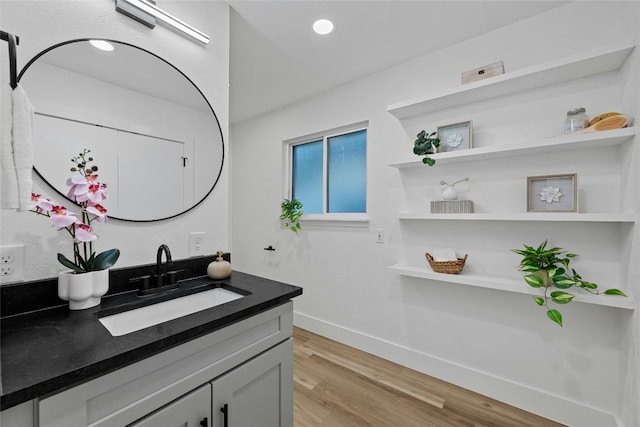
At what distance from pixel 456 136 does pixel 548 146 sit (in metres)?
0.54

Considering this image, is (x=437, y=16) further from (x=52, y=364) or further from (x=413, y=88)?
(x=52, y=364)

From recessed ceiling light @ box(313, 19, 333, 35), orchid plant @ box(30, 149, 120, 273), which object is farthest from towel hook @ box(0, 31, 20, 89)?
recessed ceiling light @ box(313, 19, 333, 35)

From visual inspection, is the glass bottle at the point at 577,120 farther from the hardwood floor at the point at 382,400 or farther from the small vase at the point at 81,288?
the small vase at the point at 81,288

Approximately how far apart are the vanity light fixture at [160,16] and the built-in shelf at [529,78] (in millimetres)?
1401

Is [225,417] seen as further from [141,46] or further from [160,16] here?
[160,16]

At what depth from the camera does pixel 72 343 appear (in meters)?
0.72

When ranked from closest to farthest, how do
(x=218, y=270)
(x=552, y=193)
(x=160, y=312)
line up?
1. (x=160, y=312)
2. (x=218, y=270)
3. (x=552, y=193)

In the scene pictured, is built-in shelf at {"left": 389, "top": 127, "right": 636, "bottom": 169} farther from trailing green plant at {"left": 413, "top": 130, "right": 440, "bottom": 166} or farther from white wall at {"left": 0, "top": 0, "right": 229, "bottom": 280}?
white wall at {"left": 0, "top": 0, "right": 229, "bottom": 280}

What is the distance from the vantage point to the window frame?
2525 mm

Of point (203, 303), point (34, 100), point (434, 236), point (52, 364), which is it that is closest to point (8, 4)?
point (34, 100)

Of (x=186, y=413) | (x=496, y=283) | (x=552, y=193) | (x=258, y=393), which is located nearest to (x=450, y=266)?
(x=496, y=283)

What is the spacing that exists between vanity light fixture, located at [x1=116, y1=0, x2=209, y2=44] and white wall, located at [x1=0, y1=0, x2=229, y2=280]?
0.04 m

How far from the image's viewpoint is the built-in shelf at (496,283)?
1.35 metres

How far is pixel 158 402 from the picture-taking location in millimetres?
768
